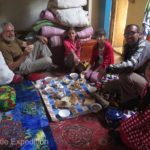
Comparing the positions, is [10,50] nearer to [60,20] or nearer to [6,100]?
[6,100]

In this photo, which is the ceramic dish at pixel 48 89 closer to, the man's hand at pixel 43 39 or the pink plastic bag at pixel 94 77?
the pink plastic bag at pixel 94 77

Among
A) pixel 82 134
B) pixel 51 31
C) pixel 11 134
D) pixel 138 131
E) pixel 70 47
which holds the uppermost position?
pixel 51 31

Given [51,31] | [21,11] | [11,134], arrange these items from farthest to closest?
1. [21,11]
2. [51,31]
3. [11,134]

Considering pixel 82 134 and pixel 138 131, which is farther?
pixel 82 134

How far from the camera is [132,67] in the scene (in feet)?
5.67

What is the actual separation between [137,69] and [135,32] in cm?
41

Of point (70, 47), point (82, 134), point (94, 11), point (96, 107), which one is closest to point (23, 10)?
point (70, 47)

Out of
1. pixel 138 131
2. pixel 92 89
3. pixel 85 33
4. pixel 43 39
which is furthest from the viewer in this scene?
pixel 85 33

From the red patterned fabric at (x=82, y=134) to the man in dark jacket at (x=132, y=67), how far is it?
18.8 inches

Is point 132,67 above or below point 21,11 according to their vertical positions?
below

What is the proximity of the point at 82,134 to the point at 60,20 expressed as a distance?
6.62 ft

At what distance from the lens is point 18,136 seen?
A: 4.60 ft

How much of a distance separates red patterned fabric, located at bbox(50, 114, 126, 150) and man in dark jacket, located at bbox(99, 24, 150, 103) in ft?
1.57

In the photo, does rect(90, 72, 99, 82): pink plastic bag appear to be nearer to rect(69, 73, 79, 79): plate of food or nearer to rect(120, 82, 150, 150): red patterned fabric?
rect(69, 73, 79, 79): plate of food
